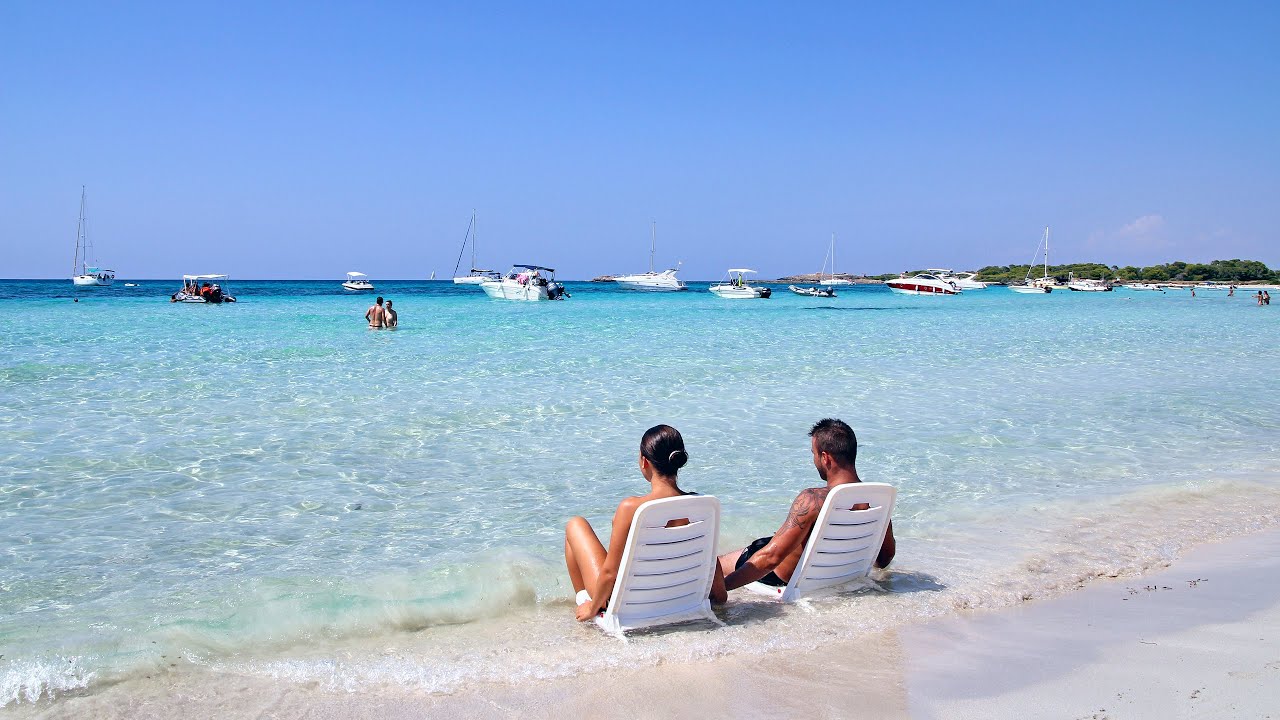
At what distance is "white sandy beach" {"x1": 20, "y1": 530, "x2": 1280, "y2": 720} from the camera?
349 cm

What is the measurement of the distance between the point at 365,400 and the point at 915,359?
12.3 metres

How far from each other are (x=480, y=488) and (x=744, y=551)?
3.26 meters

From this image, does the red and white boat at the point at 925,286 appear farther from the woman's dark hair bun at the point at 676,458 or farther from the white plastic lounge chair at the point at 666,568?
the woman's dark hair bun at the point at 676,458

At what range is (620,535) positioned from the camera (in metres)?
4.06

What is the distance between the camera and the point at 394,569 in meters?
5.45

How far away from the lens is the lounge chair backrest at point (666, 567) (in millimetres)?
3979

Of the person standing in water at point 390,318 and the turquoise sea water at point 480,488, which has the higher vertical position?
the person standing in water at point 390,318

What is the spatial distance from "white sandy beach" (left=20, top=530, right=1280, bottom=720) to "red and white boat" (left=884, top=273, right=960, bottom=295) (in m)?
75.2

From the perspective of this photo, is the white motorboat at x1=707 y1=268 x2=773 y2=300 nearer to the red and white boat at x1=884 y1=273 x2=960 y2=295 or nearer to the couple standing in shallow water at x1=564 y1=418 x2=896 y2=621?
the red and white boat at x1=884 y1=273 x2=960 y2=295

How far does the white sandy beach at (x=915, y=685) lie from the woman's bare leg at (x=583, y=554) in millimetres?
634

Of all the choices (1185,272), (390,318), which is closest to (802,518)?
(390,318)

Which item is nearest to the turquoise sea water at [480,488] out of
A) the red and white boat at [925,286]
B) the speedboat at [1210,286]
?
the red and white boat at [925,286]

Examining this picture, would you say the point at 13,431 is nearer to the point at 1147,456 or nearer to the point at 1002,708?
the point at 1002,708

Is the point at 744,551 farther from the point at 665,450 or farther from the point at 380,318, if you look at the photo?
the point at 380,318
